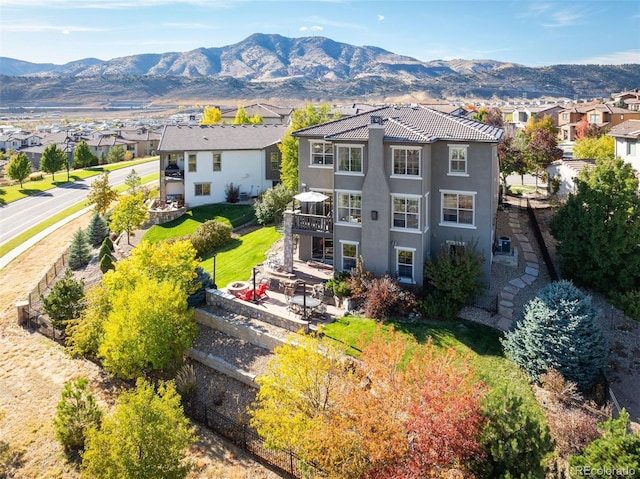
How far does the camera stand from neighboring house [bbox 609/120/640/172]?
42.2 meters

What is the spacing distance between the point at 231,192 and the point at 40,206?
29959 mm

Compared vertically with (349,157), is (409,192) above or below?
below

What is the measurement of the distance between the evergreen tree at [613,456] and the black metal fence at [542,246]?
1517 cm

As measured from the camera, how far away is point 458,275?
24781 millimetres

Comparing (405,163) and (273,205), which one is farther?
(273,205)

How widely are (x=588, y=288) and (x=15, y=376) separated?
31.6 meters

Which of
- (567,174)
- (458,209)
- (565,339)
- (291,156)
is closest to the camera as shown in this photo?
(565,339)

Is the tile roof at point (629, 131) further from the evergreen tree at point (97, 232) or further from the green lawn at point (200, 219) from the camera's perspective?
the evergreen tree at point (97, 232)

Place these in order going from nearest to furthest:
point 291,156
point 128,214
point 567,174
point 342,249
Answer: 1. point 342,249
2. point 128,214
3. point 291,156
4. point 567,174

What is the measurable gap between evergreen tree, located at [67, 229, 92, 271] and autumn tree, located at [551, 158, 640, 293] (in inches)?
1431

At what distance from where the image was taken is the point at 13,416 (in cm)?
2267

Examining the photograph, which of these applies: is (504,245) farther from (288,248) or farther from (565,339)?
(288,248)

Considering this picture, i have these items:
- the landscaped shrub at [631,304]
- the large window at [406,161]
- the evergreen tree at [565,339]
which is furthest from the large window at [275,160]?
the landscaped shrub at [631,304]

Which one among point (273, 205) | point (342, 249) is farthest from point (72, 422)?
point (273, 205)
